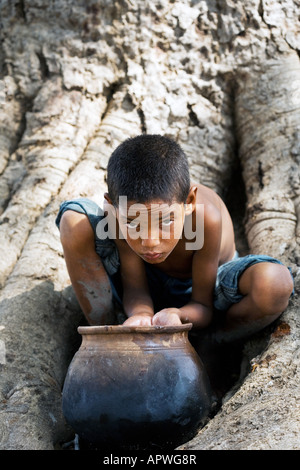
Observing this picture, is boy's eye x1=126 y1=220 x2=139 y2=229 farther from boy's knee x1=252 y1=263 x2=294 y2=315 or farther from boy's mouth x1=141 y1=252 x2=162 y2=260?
Result: boy's knee x1=252 y1=263 x2=294 y2=315

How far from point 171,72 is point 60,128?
2.55ft

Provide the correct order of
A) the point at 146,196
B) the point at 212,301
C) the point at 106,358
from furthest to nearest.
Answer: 1. the point at 212,301
2. the point at 146,196
3. the point at 106,358

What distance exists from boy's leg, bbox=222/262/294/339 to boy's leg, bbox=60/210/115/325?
601 mm

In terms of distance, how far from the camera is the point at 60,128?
125 inches

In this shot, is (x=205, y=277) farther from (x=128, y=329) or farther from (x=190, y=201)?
(x=128, y=329)

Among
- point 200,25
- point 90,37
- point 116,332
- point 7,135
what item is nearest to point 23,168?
point 7,135

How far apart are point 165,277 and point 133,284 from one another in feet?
0.74

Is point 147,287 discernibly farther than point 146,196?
Yes

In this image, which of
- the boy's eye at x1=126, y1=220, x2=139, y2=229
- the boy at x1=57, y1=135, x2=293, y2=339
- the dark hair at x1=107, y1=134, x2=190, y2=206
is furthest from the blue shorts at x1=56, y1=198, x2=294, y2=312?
the boy's eye at x1=126, y1=220, x2=139, y2=229

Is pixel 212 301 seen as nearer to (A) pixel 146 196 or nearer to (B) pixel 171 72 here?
(A) pixel 146 196

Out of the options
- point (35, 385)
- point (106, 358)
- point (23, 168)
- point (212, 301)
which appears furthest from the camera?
point (23, 168)

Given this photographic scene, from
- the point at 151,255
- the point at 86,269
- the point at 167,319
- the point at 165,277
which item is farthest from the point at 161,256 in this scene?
the point at 165,277

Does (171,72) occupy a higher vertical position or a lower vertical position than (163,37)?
lower

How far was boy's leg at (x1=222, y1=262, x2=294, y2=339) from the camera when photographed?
7.22 feet
